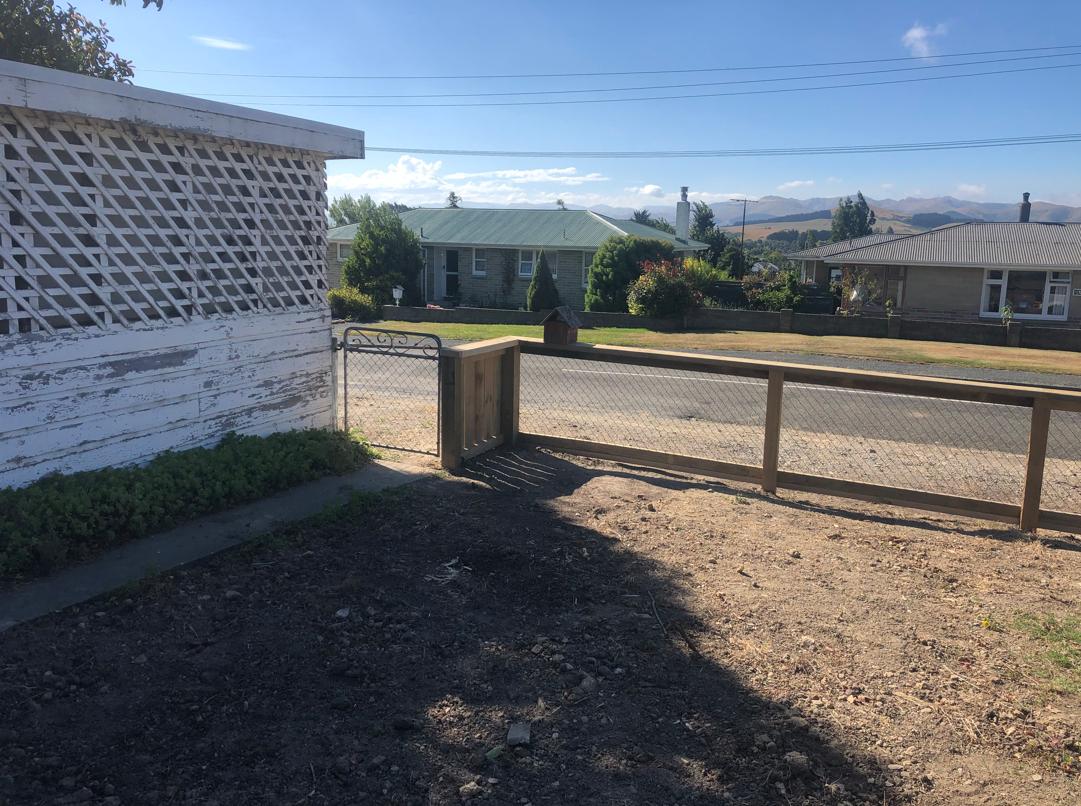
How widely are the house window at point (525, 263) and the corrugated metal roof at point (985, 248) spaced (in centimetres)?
1165

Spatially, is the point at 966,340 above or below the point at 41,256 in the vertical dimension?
below

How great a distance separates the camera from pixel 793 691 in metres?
4.07

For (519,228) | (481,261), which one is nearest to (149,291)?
(481,261)

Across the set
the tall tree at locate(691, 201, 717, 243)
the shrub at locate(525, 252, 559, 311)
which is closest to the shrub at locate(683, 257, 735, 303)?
the shrub at locate(525, 252, 559, 311)

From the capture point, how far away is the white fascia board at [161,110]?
530 cm

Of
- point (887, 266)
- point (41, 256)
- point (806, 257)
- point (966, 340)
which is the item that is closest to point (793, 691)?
point (41, 256)

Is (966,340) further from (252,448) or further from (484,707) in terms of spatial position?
(484,707)

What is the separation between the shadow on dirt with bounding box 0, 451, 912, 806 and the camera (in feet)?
10.9

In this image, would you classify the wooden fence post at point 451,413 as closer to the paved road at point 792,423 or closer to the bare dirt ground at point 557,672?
the bare dirt ground at point 557,672

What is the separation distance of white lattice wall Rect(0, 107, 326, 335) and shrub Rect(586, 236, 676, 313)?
20916 millimetres

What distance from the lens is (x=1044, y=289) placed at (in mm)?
31250

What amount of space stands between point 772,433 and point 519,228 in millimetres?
29786

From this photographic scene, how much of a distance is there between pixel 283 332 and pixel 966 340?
19913 mm

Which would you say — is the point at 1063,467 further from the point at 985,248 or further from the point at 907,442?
the point at 985,248
